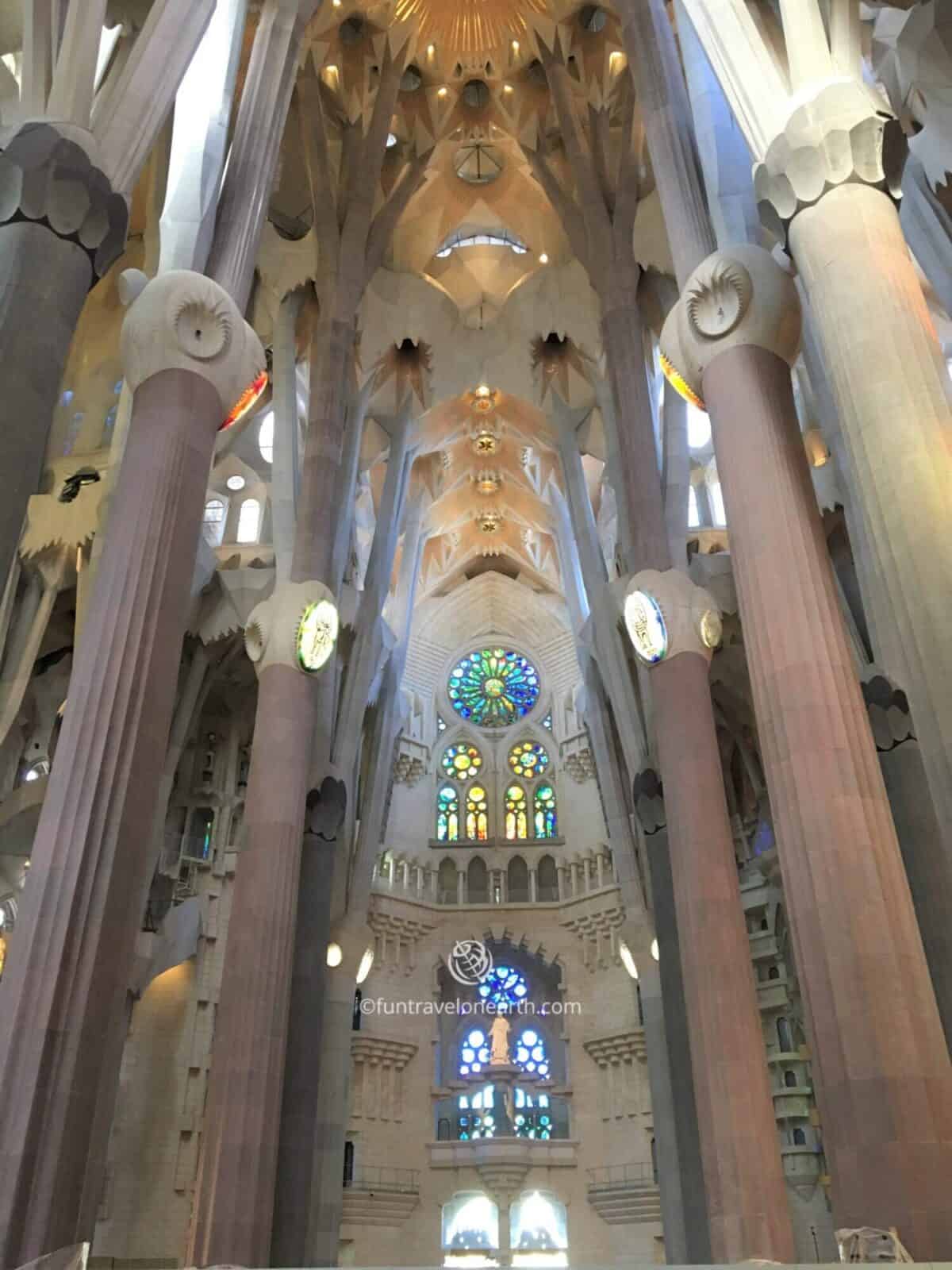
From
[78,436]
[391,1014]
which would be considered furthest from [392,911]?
[78,436]

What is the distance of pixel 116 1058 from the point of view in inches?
375

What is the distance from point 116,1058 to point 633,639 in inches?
305

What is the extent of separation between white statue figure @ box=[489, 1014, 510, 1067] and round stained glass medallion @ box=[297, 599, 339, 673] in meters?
12.8

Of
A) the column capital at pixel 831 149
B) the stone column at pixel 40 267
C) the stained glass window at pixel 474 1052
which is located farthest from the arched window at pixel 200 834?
the column capital at pixel 831 149

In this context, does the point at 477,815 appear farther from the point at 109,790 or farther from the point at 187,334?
the point at 109,790

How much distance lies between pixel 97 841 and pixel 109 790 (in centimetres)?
37

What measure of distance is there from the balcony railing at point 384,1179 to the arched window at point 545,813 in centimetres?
838

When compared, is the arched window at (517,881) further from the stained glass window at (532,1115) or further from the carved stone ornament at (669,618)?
the carved stone ornament at (669,618)

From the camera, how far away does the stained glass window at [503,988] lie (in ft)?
80.0

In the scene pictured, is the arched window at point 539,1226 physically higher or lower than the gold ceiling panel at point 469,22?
lower

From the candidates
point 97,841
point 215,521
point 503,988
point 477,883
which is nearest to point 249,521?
point 215,521

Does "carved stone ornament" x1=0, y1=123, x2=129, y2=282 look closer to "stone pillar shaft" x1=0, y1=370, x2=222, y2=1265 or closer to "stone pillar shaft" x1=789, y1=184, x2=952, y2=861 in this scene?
"stone pillar shaft" x1=0, y1=370, x2=222, y2=1265

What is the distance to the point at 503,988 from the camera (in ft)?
80.8

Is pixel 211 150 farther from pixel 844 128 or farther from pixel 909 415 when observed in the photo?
pixel 909 415
